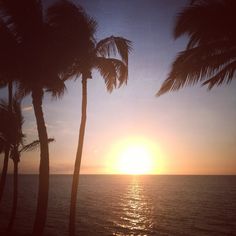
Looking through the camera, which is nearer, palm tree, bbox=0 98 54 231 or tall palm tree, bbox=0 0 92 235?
tall palm tree, bbox=0 0 92 235

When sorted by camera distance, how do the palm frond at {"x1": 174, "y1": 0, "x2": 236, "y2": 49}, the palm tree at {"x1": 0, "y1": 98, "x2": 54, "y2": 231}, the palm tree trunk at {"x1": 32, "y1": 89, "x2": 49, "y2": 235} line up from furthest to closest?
the palm tree at {"x1": 0, "y1": 98, "x2": 54, "y2": 231}
the palm tree trunk at {"x1": 32, "y1": 89, "x2": 49, "y2": 235}
the palm frond at {"x1": 174, "y1": 0, "x2": 236, "y2": 49}

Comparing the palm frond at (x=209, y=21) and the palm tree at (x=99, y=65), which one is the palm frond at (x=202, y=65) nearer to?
the palm frond at (x=209, y=21)

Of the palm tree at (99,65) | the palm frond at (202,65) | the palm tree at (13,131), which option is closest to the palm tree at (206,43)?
the palm frond at (202,65)

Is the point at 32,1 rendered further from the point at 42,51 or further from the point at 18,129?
the point at 18,129

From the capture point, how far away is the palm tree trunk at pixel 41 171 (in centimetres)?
1091

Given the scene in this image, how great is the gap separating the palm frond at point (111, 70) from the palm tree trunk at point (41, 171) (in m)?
3.19

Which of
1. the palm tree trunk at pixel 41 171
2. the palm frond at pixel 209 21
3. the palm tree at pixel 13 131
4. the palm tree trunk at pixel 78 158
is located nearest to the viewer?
the palm frond at pixel 209 21

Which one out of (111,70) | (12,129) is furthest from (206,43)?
(12,129)

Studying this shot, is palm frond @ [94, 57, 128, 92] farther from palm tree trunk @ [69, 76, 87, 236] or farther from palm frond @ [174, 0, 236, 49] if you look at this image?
palm frond @ [174, 0, 236, 49]

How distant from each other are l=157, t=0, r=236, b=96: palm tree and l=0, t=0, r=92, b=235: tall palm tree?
16.3 ft

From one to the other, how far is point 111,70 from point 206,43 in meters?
5.77

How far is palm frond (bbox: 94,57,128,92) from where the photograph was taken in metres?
13.4

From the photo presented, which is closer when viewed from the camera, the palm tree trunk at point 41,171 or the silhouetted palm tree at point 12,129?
the palm tree trunk at point 41,171

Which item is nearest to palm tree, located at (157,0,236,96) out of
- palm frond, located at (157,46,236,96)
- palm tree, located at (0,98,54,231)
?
palm frond, located at (157,46,236,96)
